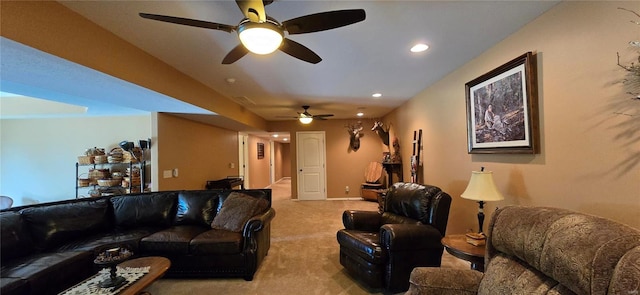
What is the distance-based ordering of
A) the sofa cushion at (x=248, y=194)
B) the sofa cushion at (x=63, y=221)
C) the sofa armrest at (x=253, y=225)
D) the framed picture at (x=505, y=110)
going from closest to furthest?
1. the framed picture at (x=505, y=110)
2. the sofa cushion at (x=63, y=221)
3. the sofa armrest at (x=253, y=225)
4. the sofa cushion at (x=248, y=194)

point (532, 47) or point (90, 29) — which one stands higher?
point (90, 29)

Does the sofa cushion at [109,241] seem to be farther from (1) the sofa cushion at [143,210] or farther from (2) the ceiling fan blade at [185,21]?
(2) the ceiling fan blade at [185,21]

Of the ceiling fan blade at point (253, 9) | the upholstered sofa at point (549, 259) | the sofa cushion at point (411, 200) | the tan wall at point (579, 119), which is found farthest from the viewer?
the sofa cushion at point (411, 200)

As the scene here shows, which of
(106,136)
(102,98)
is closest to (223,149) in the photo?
(106,136)

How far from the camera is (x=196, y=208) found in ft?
11.2

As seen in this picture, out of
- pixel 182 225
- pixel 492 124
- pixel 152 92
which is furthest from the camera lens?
pixel 182 225

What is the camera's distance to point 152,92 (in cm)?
279

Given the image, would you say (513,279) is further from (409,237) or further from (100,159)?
(100,159)

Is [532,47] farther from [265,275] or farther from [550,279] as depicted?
[265,275]

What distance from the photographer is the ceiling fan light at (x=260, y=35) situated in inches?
61.2

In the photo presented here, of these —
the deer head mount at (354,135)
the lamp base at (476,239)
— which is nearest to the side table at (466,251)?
the lamp base at (476,239)

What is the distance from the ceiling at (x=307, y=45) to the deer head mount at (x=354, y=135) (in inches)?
127

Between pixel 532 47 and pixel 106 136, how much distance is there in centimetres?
579

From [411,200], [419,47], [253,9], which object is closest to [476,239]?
[411,200]
